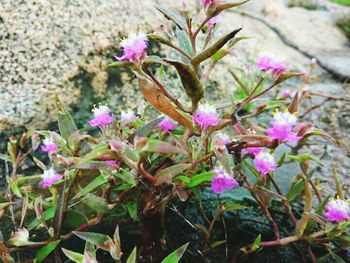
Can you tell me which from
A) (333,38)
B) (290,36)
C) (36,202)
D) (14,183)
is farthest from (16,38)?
(333,38)

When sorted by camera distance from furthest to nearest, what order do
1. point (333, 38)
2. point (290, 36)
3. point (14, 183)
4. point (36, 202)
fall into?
point (333, 38) → point (290, 36) → point (14, 183) → point (36, 202)

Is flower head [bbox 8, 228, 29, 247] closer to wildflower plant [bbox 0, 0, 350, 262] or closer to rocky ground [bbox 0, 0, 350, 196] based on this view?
wildflower plant [bbox 0, 0, 350, 262]

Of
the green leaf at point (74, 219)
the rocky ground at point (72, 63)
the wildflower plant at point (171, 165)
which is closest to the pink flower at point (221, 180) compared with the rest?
the wildflower plant at point (171, 165)

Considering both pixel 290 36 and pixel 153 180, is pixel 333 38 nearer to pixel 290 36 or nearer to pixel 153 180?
pixel 290 36

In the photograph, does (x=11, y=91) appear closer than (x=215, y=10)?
No

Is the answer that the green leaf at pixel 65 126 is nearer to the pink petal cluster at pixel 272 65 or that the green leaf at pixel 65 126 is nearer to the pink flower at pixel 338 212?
the pink petal cluster at pixel 272 65

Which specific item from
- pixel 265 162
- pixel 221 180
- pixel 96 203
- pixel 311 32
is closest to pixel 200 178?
pixel 221 180

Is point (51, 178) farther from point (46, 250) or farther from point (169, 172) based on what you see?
point (169, 172)
